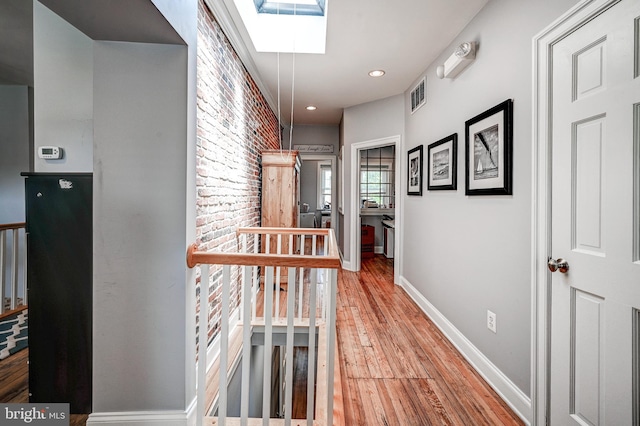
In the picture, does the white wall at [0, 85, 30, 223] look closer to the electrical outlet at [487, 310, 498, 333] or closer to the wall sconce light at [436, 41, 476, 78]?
the wall sconce light at [436, 41, 476, 78]

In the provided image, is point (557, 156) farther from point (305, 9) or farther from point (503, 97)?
point (305, 9)

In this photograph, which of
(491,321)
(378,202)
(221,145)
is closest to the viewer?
(491,321)

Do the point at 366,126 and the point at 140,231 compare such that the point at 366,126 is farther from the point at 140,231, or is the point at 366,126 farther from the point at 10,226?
the point at 10,226

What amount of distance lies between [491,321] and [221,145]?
236cm

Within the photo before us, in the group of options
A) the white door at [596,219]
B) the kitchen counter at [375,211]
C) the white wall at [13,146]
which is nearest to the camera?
the white door at [596,219]

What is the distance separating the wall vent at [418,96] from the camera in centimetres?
320

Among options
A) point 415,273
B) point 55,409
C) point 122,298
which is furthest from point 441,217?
point 55,409

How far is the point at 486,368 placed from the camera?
77.4 inches

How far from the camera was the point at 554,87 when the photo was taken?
1456mm

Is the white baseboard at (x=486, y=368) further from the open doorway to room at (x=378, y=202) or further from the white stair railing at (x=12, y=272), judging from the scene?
the white stair railing at (x=12, y=272)

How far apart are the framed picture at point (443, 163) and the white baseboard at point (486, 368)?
1.20 metres

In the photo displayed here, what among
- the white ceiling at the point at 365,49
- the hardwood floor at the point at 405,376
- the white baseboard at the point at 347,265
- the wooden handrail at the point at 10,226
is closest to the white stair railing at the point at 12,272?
the wooden handrail at the point at 10,226

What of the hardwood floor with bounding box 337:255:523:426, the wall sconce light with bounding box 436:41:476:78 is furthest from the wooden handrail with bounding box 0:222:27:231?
the wall sconce light with bounding box 436:41:476:78

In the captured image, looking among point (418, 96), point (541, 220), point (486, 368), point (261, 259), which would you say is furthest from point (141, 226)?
point (418, 96)
